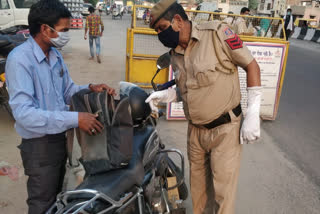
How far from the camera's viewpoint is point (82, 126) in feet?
5.25

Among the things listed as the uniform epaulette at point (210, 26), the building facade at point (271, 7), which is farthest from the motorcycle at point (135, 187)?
the building facade at point (271, 7)

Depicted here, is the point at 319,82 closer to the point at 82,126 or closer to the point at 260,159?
the point at 260,159

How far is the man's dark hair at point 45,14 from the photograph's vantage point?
1661 millimetres

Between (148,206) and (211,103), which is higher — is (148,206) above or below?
below

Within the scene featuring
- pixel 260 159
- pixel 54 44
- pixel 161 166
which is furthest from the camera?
pixel 260 159

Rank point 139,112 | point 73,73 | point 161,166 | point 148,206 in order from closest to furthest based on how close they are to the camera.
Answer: point 148,206
point 139,112
point 161,166
point 73,73

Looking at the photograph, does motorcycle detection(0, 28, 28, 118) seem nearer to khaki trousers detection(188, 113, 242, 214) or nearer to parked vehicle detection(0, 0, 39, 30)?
khaki trousers detection(188, 113, 242, 214)

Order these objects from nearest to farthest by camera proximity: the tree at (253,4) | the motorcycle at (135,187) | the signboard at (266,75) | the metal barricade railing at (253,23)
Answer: the motorcycle at (135,187) → the signboard at (266,75) → the metal barricade railing at (253,23) → the tree at (253,4)

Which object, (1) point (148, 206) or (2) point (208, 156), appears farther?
(2) point (208, 156)

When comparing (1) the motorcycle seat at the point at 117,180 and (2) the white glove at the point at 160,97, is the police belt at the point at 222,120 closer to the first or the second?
(2) the white glove at the point at 160,97

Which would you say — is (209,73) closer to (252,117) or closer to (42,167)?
(252,117)

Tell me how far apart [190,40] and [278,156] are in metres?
2.65

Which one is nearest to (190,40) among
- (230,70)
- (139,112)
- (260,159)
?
(230,70)

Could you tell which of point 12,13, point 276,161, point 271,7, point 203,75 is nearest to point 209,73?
point 203,75
